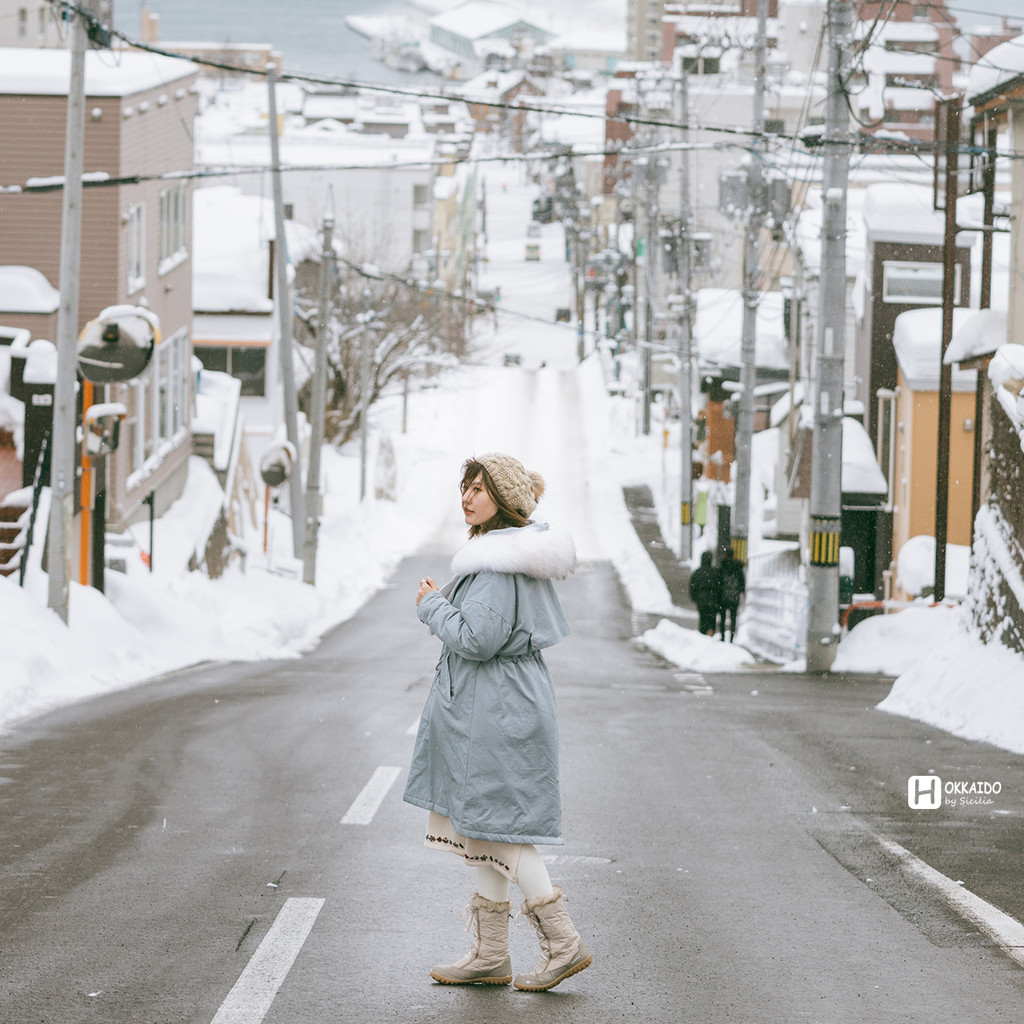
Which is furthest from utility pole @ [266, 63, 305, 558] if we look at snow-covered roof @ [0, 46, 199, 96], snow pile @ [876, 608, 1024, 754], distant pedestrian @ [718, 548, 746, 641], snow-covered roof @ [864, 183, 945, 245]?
snow pile @ [876, 608, 1024, 754]

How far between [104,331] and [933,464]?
15.6 meters

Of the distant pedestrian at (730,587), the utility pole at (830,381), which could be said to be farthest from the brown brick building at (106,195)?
the utility pole at (830,381)

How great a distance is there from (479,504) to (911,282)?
29.2 metres

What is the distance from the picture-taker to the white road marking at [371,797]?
26.9 feet

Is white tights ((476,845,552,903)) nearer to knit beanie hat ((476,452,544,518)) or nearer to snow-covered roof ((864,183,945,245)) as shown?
knit beanie hat ((476,452,544,518))

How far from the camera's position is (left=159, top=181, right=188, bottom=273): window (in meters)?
29.4

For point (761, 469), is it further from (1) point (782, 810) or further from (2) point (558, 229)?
(2) point (558, 229)

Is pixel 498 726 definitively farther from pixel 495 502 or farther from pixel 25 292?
pixel 25 292

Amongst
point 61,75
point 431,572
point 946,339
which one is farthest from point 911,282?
point 61,75

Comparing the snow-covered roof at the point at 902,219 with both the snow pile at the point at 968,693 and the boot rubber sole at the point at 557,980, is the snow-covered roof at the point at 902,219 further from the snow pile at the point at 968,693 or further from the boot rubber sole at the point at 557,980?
the boot rubber sole at the point at 557,980

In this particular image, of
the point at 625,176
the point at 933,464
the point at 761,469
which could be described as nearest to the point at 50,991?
the point at 933,464

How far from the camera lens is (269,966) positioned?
5.40 m

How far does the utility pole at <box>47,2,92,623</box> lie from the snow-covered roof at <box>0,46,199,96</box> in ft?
25.7

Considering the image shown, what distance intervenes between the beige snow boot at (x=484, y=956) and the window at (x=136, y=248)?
2253 cm
